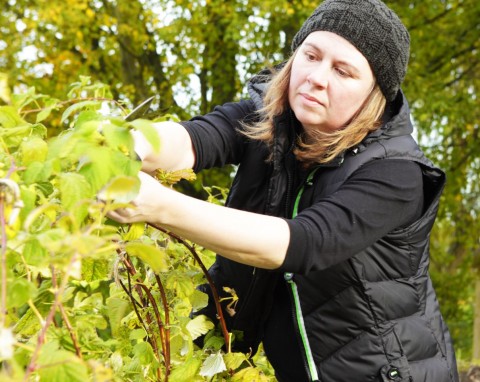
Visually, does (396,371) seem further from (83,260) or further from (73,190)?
(73,190)

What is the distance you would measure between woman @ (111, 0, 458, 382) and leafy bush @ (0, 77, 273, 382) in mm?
214

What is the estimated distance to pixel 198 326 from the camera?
2.19 meters

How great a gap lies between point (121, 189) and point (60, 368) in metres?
0.29

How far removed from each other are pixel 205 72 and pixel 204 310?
7530 mm

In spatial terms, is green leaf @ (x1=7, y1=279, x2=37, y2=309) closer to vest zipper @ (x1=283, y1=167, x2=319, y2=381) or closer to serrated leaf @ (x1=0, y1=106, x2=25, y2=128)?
Result: serrated leaf @ (x1=0, y1=106, x2=25, y2=128)

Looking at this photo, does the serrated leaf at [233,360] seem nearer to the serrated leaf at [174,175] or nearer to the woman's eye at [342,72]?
the serrated leaf at [174,175]

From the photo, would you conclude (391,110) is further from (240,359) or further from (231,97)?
(231,97)

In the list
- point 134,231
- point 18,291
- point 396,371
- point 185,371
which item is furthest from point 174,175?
point 396,371

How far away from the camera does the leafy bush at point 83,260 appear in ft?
3.90

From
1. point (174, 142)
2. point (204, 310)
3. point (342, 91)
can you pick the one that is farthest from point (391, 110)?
point (204, 310)

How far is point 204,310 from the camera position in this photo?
2.46 metres

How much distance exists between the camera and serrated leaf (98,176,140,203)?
4.09ft

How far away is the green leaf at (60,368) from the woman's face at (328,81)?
48.0 inches

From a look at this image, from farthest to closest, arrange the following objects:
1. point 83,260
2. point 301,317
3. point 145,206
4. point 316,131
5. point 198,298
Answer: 1. point 316,131
2. point 301,317
3. point 198,298
4. point 83,260
5. point 145,206
